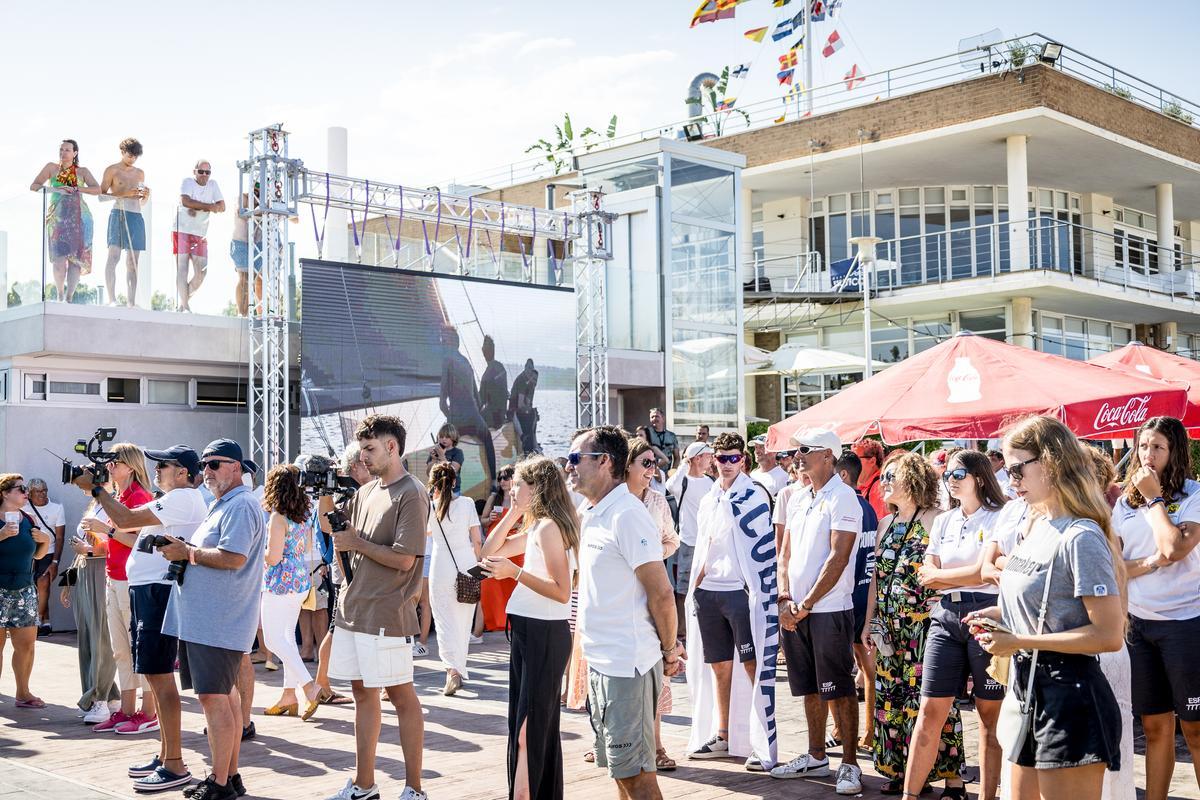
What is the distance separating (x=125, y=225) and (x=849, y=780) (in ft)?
37.0

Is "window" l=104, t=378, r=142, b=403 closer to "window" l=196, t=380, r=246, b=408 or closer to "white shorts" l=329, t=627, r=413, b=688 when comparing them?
"window" l=196, t=380, r=246, b=408

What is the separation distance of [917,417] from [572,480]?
4.01 meters

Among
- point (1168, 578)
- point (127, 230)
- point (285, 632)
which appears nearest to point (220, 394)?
point (127, 230)

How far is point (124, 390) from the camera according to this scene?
14711 mm

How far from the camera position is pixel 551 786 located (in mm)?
5293

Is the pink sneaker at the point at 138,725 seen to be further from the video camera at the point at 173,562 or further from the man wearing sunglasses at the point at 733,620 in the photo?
the man wearing sunglasses at the point at 733,620

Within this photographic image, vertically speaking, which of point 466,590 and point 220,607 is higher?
point 220,607

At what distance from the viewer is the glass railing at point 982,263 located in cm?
2522

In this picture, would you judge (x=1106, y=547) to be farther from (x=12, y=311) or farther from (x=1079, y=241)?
(x=1079, y=241)

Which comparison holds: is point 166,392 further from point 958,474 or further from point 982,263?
point 982,263

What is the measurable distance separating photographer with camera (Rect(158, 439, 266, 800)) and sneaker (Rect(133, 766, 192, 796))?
1.30 ft

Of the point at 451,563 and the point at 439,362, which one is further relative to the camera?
the point at 439,362

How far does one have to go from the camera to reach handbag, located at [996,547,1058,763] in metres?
3.79

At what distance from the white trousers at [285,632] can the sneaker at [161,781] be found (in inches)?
73.8
